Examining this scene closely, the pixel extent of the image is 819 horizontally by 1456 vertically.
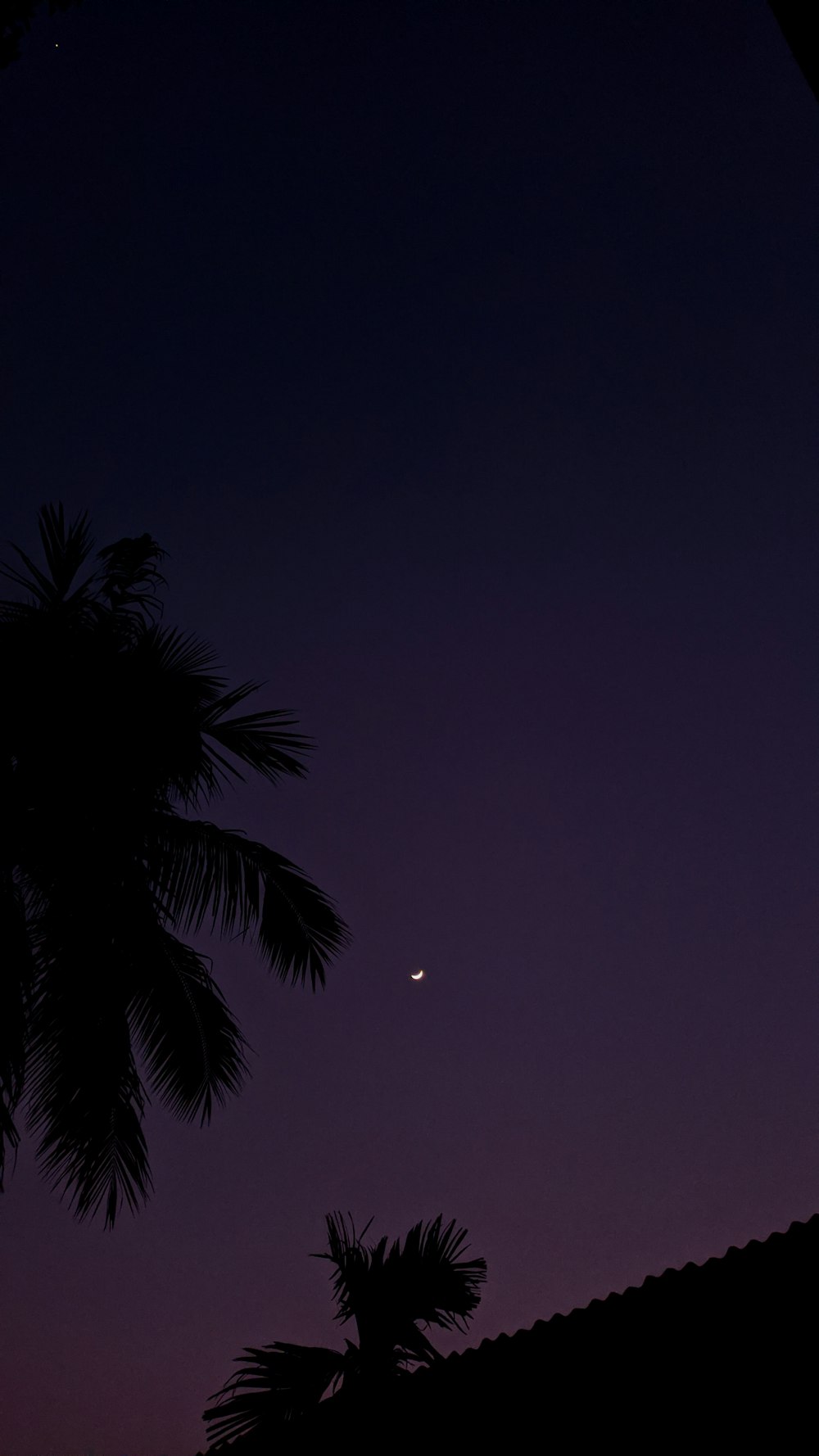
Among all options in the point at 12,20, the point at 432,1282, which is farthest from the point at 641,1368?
the point at 12,20

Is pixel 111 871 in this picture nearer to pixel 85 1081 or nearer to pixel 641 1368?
pixel 85 1081

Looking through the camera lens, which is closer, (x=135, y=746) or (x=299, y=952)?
(x=135, y=746)

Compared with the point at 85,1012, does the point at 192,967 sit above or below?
above

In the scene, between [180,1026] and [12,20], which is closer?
[12,20]

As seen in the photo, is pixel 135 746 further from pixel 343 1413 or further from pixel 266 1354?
pixel 343 1413

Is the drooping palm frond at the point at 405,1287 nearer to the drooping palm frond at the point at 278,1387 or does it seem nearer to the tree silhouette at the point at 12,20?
the drooping palm frond at the point at 278,1387

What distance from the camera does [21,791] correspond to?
8.89 meters

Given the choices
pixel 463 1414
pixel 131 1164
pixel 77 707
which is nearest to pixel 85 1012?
pixel 131 1164

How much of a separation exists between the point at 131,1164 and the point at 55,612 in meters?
4.74

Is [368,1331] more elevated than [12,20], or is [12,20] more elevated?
[12,20]

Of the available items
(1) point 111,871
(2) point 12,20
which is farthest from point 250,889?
(2) point 12,20

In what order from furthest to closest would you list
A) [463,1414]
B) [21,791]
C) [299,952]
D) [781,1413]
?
[299,952] < [21,791] < [463,1414] < [781,1413]

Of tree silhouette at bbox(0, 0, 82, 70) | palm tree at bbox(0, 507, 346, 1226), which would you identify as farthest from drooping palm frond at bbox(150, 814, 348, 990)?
tree silhouette at bbox(0, 0, 82, 70)

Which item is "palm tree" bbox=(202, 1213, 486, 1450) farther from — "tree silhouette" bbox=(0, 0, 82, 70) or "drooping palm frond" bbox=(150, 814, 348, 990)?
"tree silhouette" bbox=(0, 0, 82, 70)
